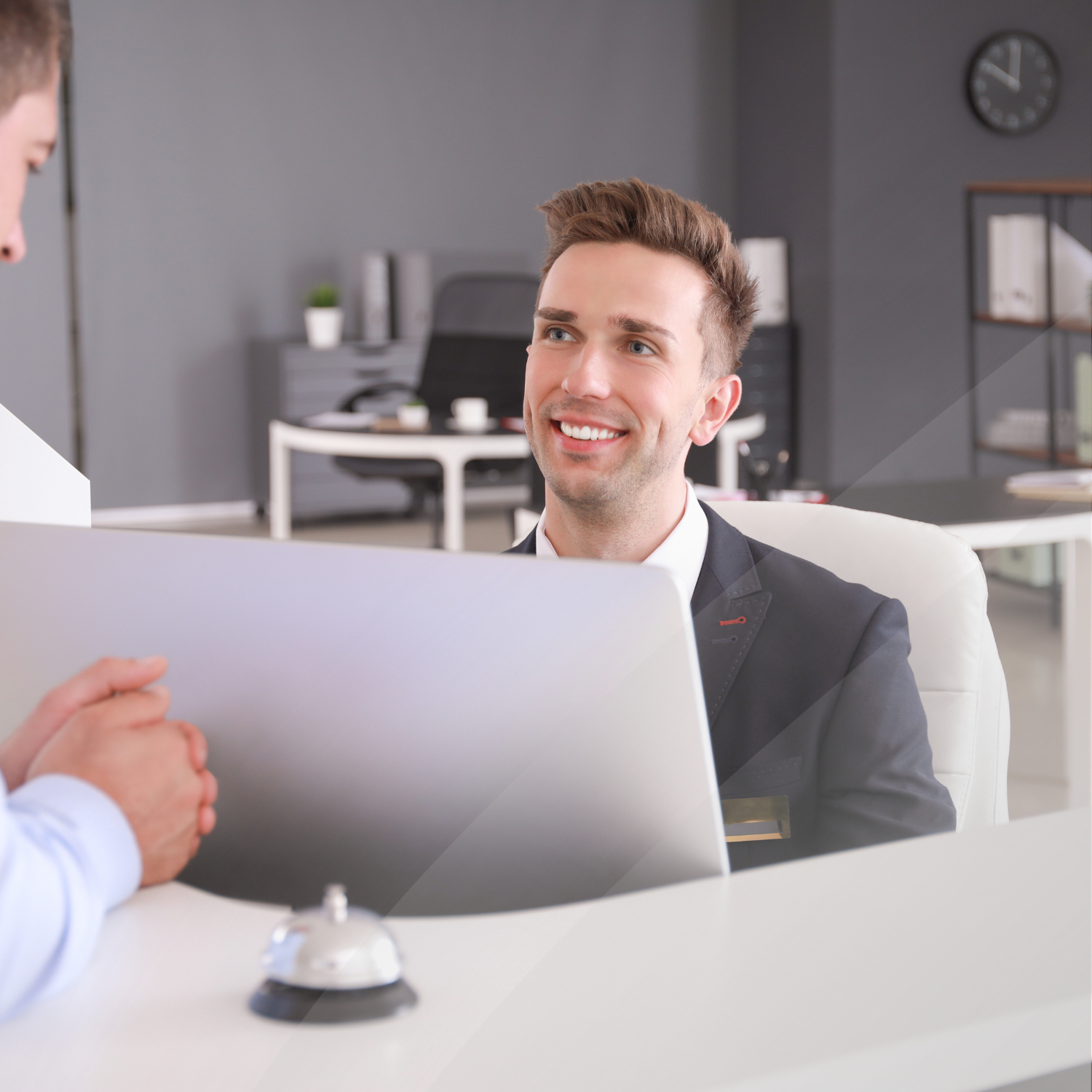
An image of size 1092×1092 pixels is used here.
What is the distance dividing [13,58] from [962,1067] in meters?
0.75

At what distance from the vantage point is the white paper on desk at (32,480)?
1.32 metres

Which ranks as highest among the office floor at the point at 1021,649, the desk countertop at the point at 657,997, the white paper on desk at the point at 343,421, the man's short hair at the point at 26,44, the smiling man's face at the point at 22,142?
the man's short hair at the point at 26,44

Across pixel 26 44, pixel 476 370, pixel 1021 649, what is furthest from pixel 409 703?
pixel 476 370

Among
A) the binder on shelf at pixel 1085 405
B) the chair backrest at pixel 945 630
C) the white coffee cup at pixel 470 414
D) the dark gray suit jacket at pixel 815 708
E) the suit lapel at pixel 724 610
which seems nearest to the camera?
the dark gray suit jacket at pixel 815 708

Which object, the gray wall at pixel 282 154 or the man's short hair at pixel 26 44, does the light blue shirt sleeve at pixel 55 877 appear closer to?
the man's short hair at pixel 26 44

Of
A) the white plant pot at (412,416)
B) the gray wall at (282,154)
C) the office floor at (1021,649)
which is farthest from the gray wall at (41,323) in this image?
the white plant pot at (412,416)

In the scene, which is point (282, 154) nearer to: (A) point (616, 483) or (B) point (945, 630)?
(A) point (616, 483)

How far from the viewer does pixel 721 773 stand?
135cm

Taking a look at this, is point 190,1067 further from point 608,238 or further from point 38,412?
point 38,412

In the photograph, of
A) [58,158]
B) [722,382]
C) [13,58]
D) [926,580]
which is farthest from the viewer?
[58,158]

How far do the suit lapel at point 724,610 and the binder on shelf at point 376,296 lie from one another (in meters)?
5.76

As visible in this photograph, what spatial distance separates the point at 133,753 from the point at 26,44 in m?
0.42

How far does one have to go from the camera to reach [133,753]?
2.60ft

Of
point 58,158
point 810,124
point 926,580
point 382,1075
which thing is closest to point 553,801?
point 382,1075
